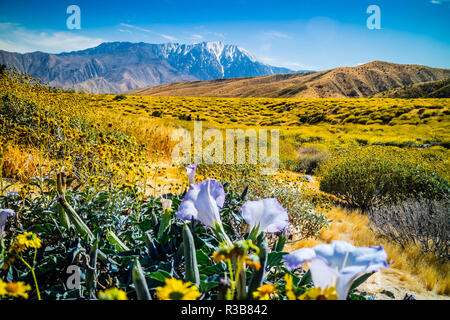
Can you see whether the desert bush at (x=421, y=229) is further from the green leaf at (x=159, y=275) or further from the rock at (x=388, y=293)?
the green leaf at (x=159, y=275)

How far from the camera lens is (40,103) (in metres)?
5.32

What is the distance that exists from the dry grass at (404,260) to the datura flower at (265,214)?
1595 mm

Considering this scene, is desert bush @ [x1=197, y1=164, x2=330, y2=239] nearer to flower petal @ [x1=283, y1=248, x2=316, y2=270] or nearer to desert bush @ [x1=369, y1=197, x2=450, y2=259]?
desert bush @ [x1=369, y1=197, x2=450, y2=259]

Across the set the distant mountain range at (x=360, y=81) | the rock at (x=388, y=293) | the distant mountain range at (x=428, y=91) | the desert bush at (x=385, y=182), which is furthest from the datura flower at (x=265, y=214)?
the distant mountain range at (x=360, y=81)

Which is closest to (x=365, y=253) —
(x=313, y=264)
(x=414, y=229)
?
(x=313, y=264)

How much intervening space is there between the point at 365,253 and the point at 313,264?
163mm

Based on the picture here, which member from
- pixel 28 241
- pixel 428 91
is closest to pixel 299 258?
pixel 28 241

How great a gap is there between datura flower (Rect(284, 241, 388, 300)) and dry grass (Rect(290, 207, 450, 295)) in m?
1.70

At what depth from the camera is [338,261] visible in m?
0.75

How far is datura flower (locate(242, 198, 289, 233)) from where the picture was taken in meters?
1.10

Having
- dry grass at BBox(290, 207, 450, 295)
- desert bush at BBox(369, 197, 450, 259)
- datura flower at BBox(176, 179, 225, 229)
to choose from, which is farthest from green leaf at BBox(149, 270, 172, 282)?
desert bush at BBox(369, 197, 450, 259)

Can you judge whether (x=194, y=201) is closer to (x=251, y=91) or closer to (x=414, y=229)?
(x=414, y=229)

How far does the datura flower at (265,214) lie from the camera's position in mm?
1104

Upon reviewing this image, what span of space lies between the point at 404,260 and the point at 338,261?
115 inches
